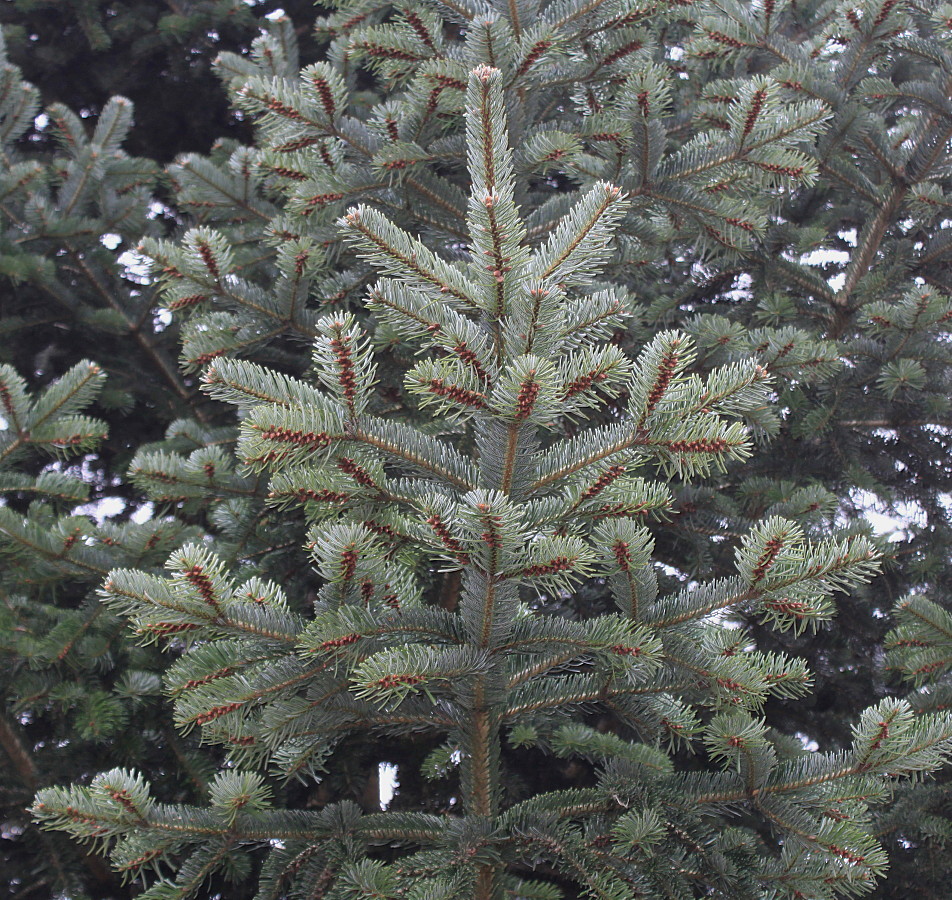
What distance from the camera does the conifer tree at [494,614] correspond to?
150cm

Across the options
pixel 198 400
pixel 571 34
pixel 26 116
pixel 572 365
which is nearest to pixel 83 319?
pixel 198 400

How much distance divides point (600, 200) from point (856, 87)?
255 cm

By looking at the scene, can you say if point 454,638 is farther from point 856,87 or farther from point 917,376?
point 856,87

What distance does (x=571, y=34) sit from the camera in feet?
8.64

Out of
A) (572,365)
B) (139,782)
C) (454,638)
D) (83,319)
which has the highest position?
(83,319)

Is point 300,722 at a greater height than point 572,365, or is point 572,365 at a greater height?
point 572,365

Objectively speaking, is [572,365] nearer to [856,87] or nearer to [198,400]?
[856,87]

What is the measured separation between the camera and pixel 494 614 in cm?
159

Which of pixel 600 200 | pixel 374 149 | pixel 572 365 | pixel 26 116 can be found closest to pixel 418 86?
pixel 374 149

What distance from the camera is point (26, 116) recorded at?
4270 mm

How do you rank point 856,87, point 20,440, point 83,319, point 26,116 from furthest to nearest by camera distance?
point 26,116, point 83,319, point 856,87, point 20,440

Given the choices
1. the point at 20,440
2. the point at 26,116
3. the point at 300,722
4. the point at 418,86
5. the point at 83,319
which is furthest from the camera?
the point at 26,116

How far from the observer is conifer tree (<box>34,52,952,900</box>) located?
4.92 ft

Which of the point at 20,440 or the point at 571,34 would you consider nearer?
the point at 571,34
